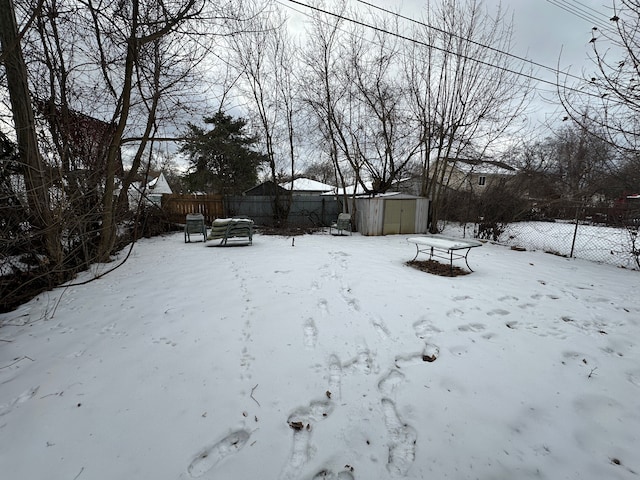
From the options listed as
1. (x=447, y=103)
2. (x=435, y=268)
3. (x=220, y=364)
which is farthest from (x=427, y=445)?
(x=447, y=103)

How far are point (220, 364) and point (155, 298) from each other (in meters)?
2.00

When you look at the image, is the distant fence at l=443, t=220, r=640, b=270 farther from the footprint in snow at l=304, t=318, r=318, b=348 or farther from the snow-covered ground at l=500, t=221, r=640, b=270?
the footprint in snow at l=304, t=318, r=318, b=348

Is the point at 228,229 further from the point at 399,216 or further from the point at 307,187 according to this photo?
the point at 307,187

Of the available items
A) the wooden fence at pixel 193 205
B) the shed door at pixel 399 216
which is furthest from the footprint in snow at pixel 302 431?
the wooden fence at pixel 193 205

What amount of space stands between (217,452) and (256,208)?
11.3 metres

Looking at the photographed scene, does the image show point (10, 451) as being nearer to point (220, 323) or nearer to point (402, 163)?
point (220, 323)

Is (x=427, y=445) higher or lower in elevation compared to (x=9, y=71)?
lower

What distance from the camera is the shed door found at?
9992 mm

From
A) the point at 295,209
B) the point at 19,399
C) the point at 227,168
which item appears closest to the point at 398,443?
the point at 19,399

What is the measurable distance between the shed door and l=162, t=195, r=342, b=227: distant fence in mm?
3083

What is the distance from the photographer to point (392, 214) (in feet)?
33.0

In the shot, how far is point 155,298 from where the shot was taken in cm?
364

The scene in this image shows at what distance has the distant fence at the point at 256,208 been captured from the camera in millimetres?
11383

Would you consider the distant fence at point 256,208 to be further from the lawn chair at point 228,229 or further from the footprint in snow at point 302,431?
the footprint in snow at point 302,431
